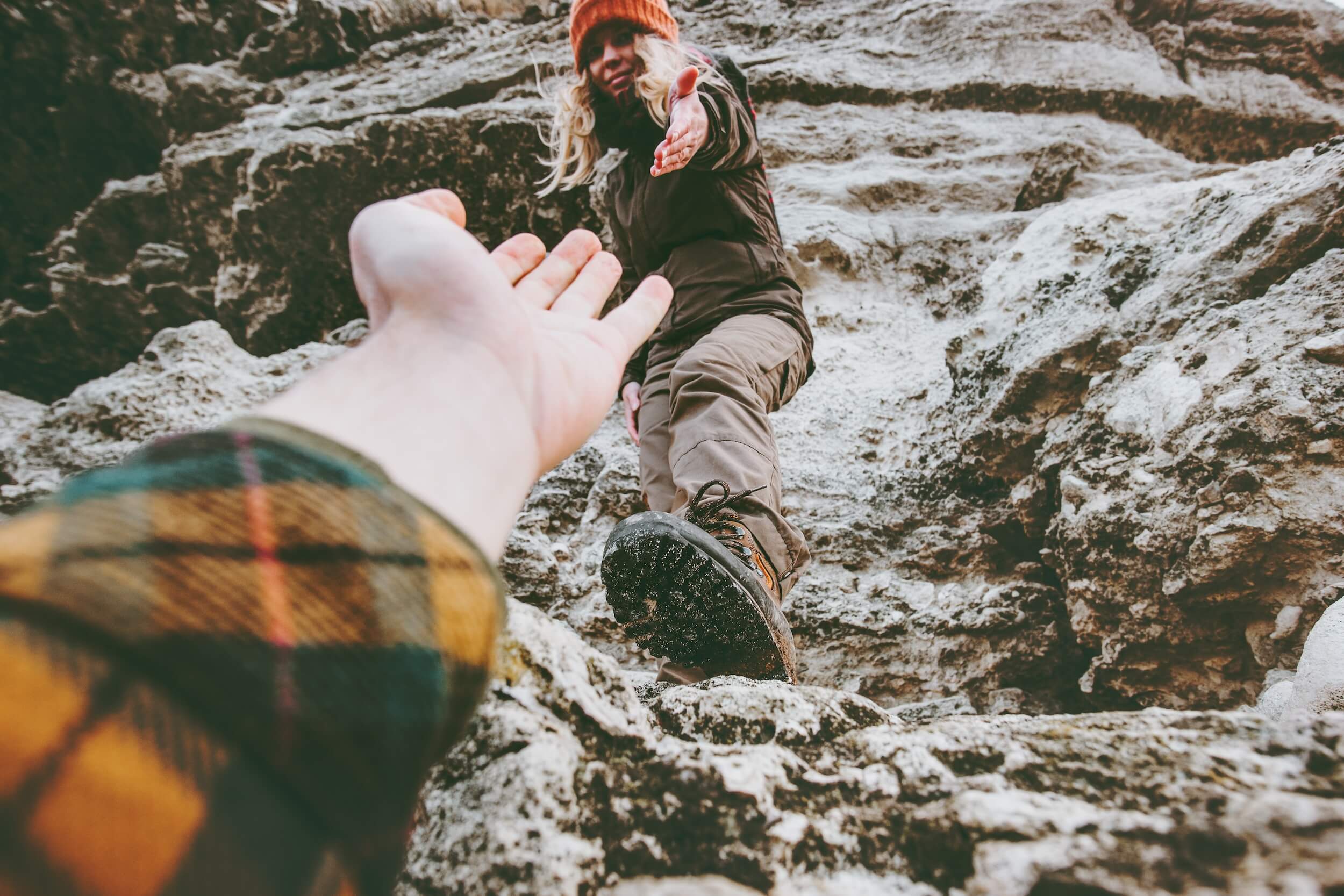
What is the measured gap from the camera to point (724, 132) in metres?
2.15

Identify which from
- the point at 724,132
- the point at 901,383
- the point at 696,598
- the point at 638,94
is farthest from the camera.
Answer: the point at 901,383

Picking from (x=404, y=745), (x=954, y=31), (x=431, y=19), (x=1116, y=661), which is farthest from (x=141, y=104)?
(x=1116, y=661)

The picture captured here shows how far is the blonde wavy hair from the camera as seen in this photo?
2.37 metres

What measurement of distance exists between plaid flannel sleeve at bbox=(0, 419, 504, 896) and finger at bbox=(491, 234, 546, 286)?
2.27ft

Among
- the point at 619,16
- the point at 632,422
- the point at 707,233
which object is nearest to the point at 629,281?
the point at 707,233

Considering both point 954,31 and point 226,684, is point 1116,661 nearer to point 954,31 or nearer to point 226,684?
point 226,684

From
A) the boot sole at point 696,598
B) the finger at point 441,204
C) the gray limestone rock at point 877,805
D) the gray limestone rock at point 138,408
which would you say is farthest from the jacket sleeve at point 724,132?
the gray limestone rock at point 138,408

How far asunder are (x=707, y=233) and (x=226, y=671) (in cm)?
231

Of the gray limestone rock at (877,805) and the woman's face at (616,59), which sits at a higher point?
the woman's face at (616,59)

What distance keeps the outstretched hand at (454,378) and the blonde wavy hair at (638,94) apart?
1562mm

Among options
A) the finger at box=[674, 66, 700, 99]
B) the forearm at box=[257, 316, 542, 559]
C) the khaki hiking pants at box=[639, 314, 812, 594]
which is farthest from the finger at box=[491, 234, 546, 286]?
the finger at box=[674, 66, 700, 99]

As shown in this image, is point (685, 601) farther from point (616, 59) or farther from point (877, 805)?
point (616, 59)

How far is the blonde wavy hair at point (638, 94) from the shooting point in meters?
2.37

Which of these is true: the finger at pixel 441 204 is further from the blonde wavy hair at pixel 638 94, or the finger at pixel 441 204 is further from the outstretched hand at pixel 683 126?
the blonde wavy hair at pixel 638 94
